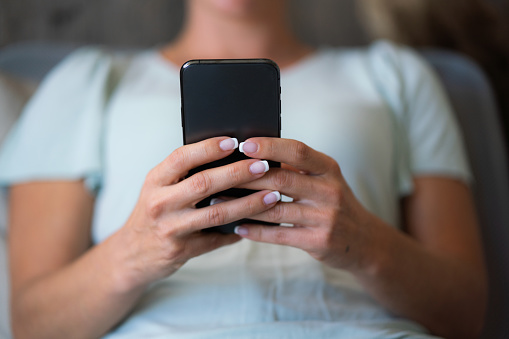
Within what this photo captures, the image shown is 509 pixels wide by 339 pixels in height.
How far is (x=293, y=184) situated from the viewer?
0.50 meters

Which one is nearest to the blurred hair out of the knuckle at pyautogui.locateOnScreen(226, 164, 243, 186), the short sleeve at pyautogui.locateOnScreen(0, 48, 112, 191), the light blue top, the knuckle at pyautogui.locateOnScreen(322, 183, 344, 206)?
the light blue top

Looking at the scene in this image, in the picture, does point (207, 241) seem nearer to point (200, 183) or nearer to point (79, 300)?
point (200, 183)

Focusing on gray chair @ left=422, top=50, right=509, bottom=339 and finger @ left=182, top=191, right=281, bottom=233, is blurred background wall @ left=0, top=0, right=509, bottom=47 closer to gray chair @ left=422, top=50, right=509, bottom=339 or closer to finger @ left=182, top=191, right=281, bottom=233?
gray chair @ left=422, top=50, right=509, bottom=339

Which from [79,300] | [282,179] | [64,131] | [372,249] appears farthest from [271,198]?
[64,131]

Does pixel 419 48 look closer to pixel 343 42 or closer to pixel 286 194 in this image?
pixel 343 42

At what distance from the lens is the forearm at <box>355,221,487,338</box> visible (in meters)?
0.64

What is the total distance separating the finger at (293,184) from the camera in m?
0.49

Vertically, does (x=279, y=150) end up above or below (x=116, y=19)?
below

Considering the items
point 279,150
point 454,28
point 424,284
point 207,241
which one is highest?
point 454,28

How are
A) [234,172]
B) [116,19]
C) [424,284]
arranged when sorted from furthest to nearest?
[116,19]
[424,284]
[234,172]

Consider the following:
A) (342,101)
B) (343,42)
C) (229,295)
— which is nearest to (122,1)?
(343,42)

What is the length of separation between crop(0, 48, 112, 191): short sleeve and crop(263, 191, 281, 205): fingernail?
370mm

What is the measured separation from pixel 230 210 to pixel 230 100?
0.10 metres

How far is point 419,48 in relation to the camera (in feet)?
4.26
